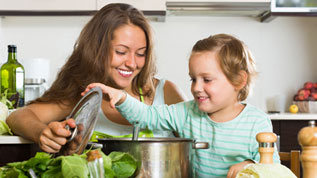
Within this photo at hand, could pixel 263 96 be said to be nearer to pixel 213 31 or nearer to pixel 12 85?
pixel 213 31

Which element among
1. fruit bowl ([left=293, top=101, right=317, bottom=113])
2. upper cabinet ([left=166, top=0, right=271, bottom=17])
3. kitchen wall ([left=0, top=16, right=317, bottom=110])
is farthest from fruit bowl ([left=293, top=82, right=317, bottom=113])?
upper cabinet ([left=166, top=0, right=271, bottom=17])

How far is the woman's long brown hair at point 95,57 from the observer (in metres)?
1.45

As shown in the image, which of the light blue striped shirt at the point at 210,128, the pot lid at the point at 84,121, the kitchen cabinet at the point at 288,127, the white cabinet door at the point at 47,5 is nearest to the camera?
the pot lid at the point at 84,121

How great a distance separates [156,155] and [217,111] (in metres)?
0.54

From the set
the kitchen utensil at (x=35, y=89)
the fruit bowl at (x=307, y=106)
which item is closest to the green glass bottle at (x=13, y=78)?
the kitchen utensil at (x=35, y=89)

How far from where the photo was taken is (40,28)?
311 cm

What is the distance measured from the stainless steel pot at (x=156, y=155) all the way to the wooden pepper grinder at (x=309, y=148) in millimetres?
266

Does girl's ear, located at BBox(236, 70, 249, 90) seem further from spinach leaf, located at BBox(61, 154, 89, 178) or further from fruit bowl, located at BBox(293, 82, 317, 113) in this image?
fruit bowl, located at BBox(293, 82, 317, 113)

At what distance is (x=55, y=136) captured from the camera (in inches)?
35.8

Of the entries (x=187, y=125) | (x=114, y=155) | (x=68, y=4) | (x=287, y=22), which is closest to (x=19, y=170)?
(x=114, y=155)

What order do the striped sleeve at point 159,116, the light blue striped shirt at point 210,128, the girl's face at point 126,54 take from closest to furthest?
1. the light blue striped shirt at point 210,128
2. the striped sleeve at point 159,116
3. the girl's face at point 126,54

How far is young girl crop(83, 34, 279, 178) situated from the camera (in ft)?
3.67

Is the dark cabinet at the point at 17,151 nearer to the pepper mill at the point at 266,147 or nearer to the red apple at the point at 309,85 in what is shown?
the pepper mill at the point at 266,147

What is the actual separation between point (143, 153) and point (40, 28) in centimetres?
260
